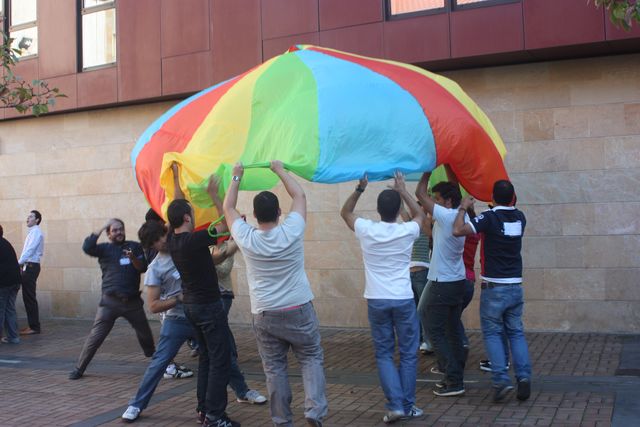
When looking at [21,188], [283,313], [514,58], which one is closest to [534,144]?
[514,58]

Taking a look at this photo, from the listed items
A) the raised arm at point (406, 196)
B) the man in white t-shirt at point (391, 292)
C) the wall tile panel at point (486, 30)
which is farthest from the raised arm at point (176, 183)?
the wall tile panel at point (486, 30)

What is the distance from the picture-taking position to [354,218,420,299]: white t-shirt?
18.0 feet

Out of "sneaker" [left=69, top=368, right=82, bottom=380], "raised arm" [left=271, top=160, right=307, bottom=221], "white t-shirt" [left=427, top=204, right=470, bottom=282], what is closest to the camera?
"raised arm" [left=271, top=160, right=307, bottom=221]

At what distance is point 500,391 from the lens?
19.7 ft

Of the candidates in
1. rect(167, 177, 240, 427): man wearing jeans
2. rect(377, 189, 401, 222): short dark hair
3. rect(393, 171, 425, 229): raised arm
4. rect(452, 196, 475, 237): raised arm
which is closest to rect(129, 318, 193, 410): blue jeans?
rect(167, 177, 240, 427): man wearing jeans

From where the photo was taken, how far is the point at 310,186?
1063 centimetres

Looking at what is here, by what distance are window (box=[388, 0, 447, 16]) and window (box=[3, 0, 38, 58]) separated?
7.02 metres

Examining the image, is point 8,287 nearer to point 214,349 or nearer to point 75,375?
point 75,375

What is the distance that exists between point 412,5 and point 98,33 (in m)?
5.96

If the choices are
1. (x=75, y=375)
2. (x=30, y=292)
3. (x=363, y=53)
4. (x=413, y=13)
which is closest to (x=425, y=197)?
(x=363, y=53)

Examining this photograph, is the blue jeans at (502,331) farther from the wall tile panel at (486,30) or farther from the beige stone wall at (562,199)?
the wall tile panel at (486,30)

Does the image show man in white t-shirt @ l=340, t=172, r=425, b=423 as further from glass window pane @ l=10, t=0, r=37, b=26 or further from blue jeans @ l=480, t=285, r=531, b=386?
glass window pane @ l=10, t=0, r=37, b=26

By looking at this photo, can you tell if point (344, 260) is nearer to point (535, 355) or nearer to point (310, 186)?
point (310, 186)

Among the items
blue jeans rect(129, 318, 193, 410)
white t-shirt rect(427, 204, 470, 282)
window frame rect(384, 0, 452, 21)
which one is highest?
window frame rect(384, 0, 452, 21)
